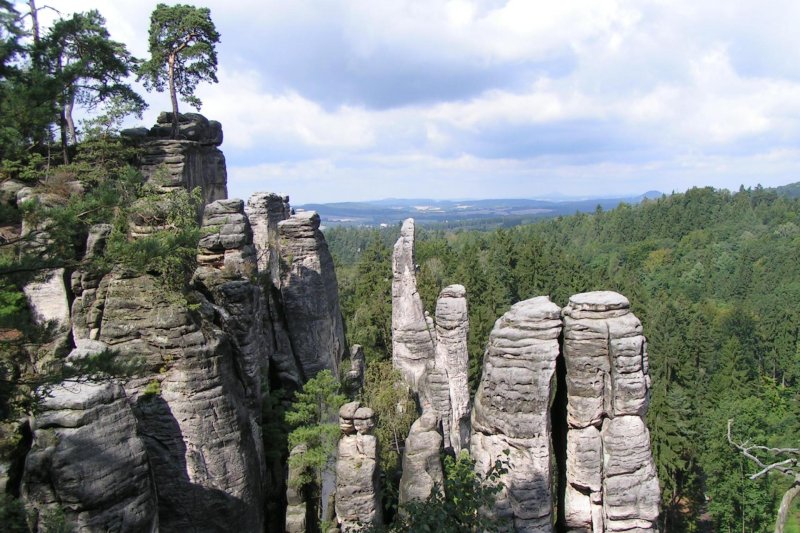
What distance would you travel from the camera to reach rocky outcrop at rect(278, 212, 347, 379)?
21312 millimetres

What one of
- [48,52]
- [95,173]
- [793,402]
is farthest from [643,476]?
[793,402]

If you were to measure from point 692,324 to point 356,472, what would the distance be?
50819mm

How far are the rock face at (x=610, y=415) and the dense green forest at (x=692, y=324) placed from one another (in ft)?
45.3

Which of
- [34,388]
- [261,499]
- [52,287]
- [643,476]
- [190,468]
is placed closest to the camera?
[34,388]

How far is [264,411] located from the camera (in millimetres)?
16109

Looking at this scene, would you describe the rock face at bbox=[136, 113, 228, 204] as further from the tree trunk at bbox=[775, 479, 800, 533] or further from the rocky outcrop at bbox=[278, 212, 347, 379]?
the tree trunk at bbox=[775, 479, 800, 533]

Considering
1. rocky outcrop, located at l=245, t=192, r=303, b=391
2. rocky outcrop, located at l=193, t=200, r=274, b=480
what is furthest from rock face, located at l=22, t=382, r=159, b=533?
rocky outcrop, located at l=245, t=192, r=303, b=391

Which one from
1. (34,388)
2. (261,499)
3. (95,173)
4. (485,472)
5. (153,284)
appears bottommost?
(261,499)

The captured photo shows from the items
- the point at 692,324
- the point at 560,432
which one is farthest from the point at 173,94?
the point at 692,324

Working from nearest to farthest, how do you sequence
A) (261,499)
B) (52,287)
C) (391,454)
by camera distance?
(261,499), (52,287), (391,454)

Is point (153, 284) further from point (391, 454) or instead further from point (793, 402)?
point (793, 402)

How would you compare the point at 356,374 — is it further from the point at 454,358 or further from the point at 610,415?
the point at 610,415

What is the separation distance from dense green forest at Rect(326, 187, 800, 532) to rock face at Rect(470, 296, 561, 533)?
14.9 m

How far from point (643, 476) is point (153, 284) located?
1092 cm
